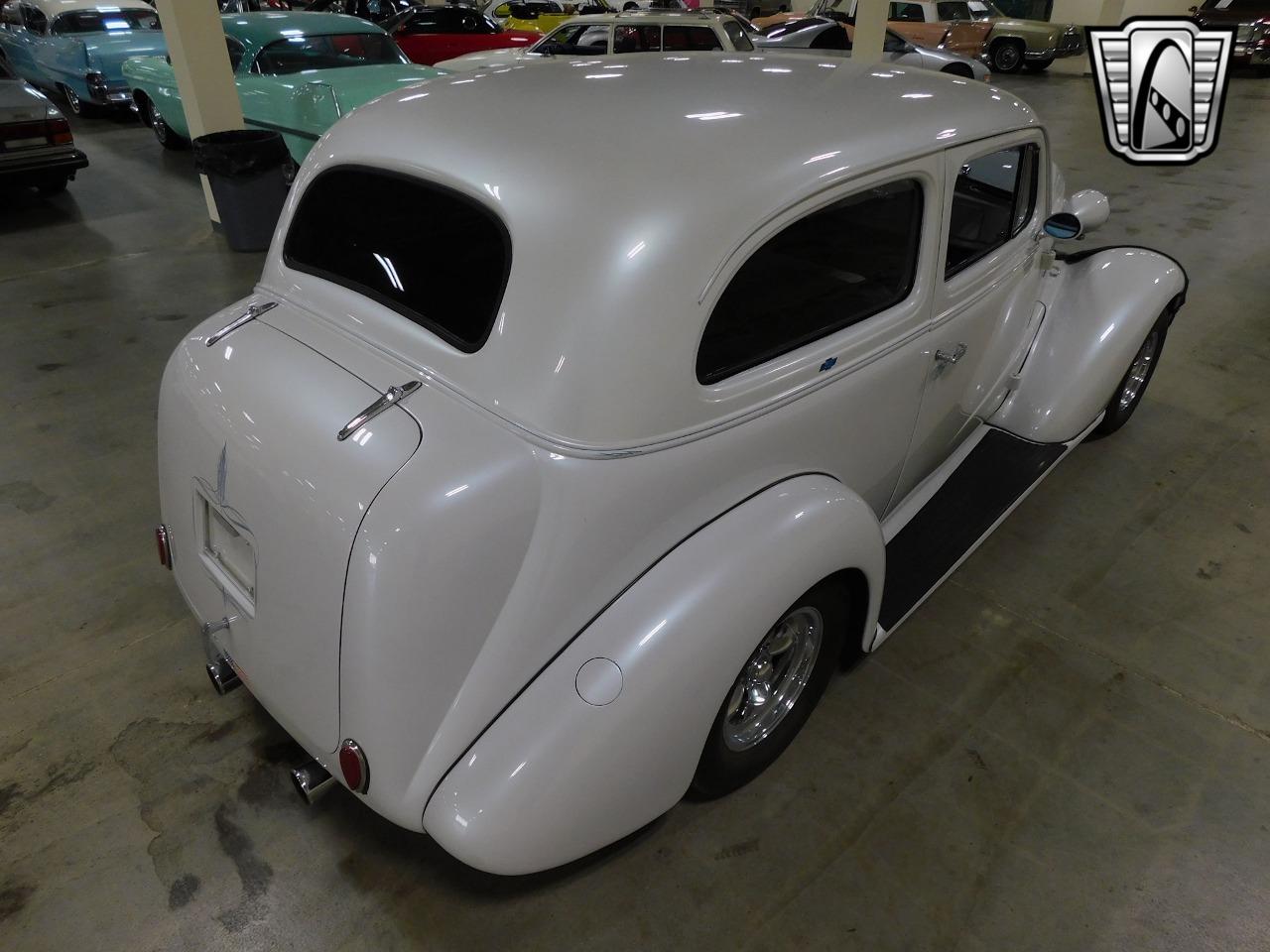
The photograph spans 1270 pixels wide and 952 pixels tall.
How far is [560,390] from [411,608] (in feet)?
1.69

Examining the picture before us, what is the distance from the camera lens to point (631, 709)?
5.40 feet

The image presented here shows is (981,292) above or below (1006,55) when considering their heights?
above

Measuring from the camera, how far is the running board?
246cm

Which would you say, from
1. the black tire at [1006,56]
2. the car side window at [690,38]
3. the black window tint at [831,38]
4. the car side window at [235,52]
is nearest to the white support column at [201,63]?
the car side window at [235,52]

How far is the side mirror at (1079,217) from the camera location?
287 cm

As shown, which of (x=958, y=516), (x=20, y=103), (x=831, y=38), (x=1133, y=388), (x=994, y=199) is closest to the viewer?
(x=958, y=516)

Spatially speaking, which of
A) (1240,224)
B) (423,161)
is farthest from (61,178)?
(1240,224)

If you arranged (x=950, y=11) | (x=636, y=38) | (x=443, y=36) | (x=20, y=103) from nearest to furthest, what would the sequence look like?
(x=20, y=103) → (x=636, y=38) → (x=443, y=36) → (x=950, y=11)

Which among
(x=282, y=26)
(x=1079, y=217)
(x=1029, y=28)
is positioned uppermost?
(x=282, y=26)

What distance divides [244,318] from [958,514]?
2.35 meters

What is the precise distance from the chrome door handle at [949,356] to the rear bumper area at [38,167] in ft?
25.0

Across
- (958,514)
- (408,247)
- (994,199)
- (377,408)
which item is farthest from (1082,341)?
(377,408)

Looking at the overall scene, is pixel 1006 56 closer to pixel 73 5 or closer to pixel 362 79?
pixel 362 79

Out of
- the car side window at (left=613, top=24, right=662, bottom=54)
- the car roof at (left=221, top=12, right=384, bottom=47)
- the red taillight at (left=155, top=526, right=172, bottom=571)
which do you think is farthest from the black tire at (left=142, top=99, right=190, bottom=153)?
the red taillight at (left=155, top=526, right=172, bottom=571)
